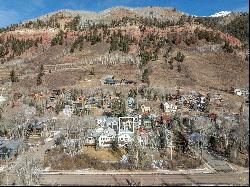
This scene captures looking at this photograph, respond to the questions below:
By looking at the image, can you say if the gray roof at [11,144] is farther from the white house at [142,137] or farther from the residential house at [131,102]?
the residential house at [131,102]

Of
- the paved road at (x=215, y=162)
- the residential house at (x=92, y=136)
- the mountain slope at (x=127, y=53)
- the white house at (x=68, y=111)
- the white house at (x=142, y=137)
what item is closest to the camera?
the paved road at (x=215, y=162)

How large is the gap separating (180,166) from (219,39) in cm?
8261

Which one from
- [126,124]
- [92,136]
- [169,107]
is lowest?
[92,136]

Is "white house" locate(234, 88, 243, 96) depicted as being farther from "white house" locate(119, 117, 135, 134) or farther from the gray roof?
the gray roof

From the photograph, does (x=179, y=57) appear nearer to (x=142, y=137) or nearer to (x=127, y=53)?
(x=127, y=53)

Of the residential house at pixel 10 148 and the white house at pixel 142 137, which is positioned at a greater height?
the white house at pixel 142 137

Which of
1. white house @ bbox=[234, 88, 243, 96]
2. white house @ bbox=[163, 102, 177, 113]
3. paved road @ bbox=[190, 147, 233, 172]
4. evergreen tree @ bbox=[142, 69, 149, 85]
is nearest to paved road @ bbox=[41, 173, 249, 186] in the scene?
paved road @ bbox=[190, 147, 233, 172]

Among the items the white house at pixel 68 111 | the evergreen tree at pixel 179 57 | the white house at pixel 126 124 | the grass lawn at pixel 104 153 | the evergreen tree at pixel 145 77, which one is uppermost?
the evergreen tree at pixel 179 57

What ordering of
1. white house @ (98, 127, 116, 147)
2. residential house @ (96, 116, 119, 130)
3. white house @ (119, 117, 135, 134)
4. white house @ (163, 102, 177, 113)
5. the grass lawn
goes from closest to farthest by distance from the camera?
the grass lawn
white house @ (98, 127, 116, 147)
white house @ (119, 117, 135, 134)
residential house @ (96, 116, 119, 130)
white house @ (163, 102, 177, 113)

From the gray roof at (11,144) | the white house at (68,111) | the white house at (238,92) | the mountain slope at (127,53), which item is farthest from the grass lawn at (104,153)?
the mountain slope at (127,53)

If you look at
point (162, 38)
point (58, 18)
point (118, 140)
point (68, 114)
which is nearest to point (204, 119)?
point (118, 140)

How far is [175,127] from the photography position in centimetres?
6594

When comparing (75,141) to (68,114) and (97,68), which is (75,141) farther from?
(97,68)

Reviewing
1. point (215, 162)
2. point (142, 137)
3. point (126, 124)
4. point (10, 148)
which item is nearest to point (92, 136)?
point (142, 137)
